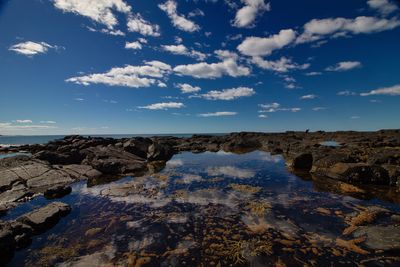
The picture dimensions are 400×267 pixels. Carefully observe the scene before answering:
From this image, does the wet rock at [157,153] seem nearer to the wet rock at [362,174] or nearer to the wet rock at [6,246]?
the wet rock at [362,174]

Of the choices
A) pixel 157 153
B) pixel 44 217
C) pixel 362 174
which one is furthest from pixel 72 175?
pixel 362 174

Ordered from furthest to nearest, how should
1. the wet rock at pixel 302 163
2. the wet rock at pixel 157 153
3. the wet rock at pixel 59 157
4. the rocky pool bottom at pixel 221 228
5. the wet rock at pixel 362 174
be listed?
the wet rock at pixel 157 153, the wet rock at pixel 59 157, the wet rock at pixel 302 163, the wet rock at pixel 362 174, the rocky pool bottom at pixel 221 228

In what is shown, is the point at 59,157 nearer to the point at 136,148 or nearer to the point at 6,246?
the point at 136,148

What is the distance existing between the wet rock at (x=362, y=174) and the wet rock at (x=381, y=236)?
8.07 meters

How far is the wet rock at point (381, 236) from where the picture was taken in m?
7.08

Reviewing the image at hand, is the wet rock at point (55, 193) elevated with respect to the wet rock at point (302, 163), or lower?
lower

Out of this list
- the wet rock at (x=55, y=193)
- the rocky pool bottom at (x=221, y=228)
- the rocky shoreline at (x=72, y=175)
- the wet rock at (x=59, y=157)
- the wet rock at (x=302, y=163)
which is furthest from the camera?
the wet rock at (x=59, y=157)

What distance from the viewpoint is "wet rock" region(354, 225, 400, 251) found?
708 cm

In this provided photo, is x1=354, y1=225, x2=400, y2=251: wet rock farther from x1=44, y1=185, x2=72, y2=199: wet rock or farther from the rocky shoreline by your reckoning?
x1=44, y1=185, x2=72, y2=199: wet rock

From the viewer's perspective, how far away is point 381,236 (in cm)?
763

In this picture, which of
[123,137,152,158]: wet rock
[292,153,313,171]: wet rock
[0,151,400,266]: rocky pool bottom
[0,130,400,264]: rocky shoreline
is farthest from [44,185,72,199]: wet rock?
[292,153,313,171]: wet rock

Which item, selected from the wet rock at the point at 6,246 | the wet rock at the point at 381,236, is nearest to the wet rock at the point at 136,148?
the wet rock at the point at 6,246

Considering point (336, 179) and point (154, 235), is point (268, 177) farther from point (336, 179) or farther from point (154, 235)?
point (154, 235)

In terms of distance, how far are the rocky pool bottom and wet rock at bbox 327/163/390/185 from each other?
3.94 feet
